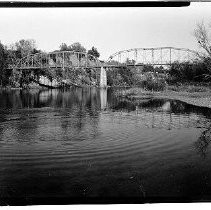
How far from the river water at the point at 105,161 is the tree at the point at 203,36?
160cm

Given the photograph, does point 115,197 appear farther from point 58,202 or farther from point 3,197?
point 3,197

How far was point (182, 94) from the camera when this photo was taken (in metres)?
9.02

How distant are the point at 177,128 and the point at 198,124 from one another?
701 mm

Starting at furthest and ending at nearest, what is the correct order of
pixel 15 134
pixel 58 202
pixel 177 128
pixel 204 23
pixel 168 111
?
1. pixel 168 111
2. pixel 177 128
3. pixel 15 134
4. pixel 204 23
5. pixel 58 202

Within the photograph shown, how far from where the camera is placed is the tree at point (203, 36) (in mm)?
4459

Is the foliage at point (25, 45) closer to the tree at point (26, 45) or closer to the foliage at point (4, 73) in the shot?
the tree at point (26, 45)

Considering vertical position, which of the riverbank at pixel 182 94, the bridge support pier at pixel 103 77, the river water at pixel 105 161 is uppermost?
the bridge support pier at pixel 103 77

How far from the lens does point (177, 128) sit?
6.97 metres

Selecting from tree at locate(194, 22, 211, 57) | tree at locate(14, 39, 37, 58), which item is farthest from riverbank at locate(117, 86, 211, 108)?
tree at locate(14, 39, 37, 58)

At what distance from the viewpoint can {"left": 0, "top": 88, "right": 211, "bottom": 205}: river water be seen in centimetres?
342

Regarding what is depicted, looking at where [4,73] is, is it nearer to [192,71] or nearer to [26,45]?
[26,45]

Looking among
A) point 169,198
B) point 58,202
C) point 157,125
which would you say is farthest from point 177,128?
point 58,202

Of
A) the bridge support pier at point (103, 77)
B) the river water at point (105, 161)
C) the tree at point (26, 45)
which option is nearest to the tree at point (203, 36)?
the river water at point (105, 161)

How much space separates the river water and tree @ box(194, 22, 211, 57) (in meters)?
1.60
